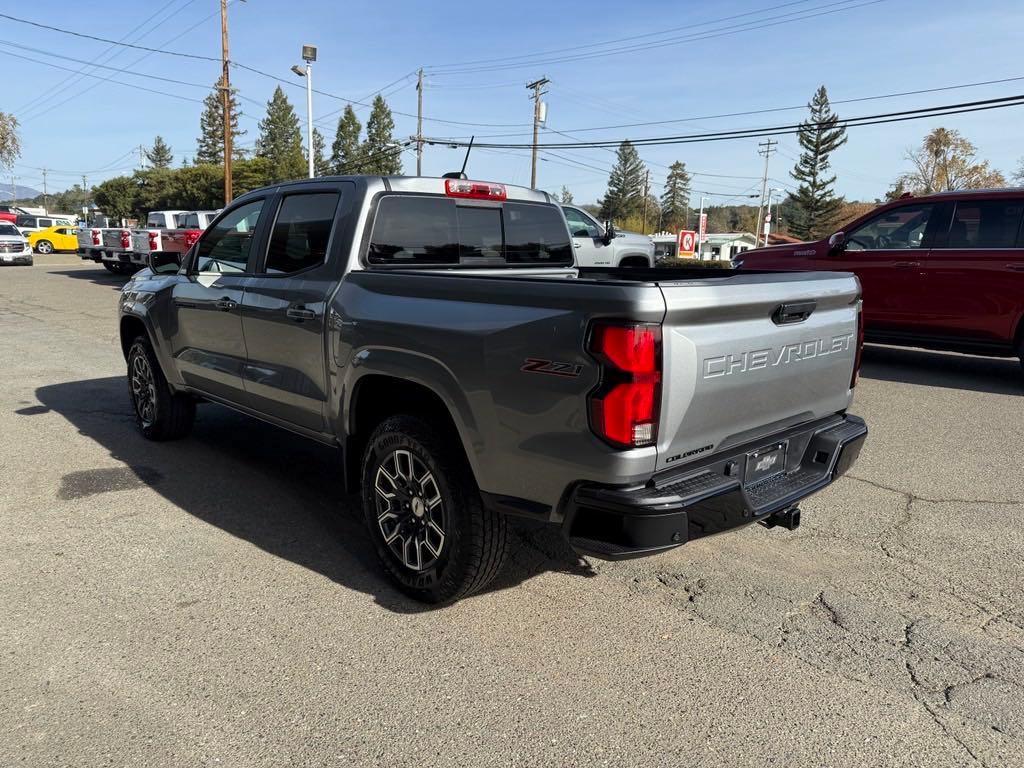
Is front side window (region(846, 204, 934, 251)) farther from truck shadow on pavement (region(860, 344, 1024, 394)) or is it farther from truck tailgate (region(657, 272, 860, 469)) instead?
truck tailgate (region(657, 272, 860, 469))

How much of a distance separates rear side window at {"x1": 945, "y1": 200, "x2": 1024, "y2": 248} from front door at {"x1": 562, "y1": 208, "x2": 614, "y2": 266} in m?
6.07

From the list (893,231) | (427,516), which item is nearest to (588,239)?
(893,231)

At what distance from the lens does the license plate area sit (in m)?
3.09

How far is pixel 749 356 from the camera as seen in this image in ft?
9.55

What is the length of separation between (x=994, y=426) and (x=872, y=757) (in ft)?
17.3

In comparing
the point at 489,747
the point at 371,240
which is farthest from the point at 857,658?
the point at 371,240

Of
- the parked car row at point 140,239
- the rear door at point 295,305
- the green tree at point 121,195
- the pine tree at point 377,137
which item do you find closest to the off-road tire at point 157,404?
the rear door at point 295,305

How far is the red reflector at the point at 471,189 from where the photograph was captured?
4254 millimetres

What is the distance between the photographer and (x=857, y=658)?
303 centimetres

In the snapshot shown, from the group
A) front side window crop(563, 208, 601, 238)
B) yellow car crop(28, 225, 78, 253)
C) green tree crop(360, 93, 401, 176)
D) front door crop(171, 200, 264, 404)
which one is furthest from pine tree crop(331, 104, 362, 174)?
front door crop(171, 200, 264, 404)

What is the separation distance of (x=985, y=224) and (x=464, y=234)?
6911 millimetres

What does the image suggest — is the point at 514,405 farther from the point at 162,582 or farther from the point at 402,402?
the point at 162,582

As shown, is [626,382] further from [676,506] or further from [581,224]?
[581,224]

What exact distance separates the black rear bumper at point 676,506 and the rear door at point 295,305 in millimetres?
1809
